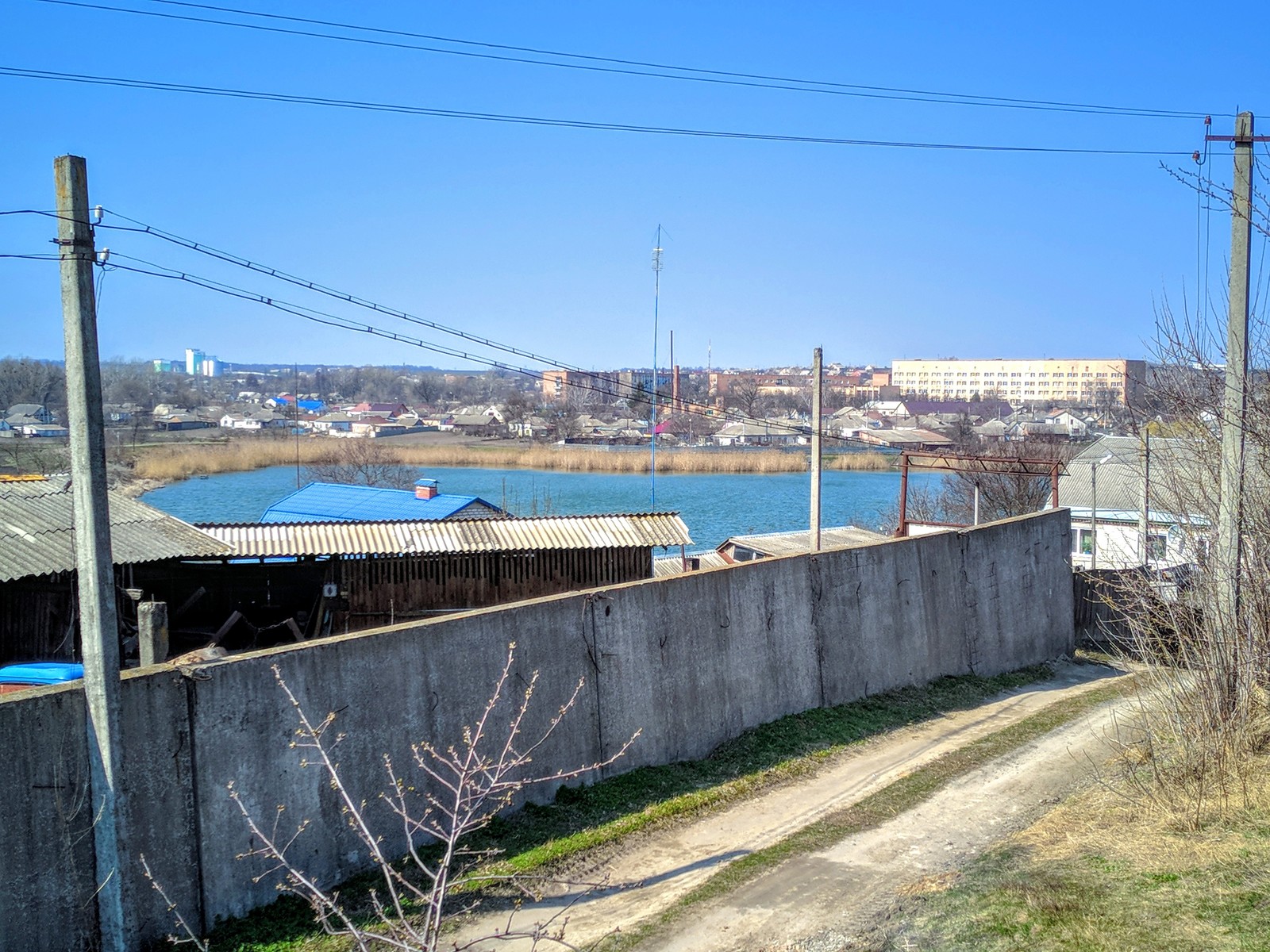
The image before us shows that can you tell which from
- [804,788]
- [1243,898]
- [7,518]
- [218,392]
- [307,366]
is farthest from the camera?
[307,366]

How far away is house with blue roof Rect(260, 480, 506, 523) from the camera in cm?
2027

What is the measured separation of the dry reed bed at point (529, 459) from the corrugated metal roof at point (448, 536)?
42658 millimetres

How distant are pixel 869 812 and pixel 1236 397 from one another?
13.6ft

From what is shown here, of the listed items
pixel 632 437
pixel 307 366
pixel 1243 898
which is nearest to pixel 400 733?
pixel 1243 898

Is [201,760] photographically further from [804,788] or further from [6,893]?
[804,788]

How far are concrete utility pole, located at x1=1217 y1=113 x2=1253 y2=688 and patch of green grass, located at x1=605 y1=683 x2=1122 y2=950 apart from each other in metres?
2.73

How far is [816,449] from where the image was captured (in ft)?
54.9

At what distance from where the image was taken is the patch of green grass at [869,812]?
6536 mm

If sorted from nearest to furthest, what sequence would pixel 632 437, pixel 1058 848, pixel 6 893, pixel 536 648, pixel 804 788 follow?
pixel 6 893 < pixel 1058 848 < pixel 536 648 < pixel 804 788 < pixel 632 437

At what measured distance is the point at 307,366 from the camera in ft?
608

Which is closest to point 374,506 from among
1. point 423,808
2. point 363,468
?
point 423,808

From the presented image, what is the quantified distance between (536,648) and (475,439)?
249 feet

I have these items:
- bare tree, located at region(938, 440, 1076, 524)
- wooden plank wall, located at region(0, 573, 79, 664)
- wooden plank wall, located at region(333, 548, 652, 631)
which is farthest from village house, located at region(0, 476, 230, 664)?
bare tree, located at region(938, 440, 1076, 524)

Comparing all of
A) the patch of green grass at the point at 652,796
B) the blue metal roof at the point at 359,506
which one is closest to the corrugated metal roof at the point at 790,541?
the blue metal roof at the point at 359,506
